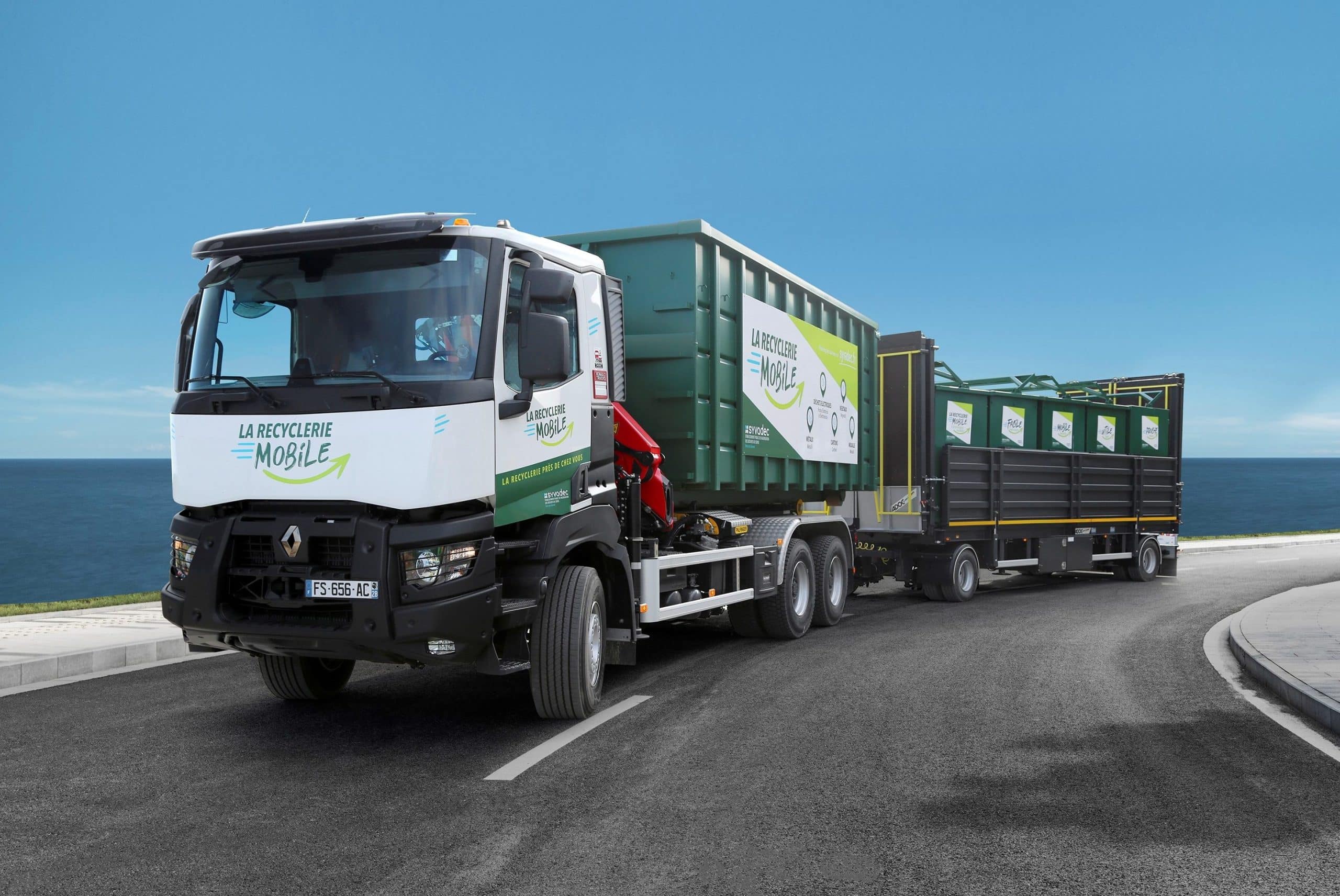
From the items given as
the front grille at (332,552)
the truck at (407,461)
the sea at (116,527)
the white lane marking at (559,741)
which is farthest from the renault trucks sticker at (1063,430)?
the sea at (116,527)

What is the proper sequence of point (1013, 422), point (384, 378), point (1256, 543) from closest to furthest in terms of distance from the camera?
point (384, 378) → point (1013, 422) → point (1256, 543)

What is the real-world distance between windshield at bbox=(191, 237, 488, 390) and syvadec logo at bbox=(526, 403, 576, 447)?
23.0 inches

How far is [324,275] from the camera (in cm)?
597

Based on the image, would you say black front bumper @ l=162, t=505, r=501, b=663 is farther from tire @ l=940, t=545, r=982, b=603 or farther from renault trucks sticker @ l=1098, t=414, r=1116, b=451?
renault trucks sticker @ l=1098, t=414, r=1116, b=451

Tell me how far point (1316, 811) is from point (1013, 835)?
1625mm

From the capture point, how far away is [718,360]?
29.3ft

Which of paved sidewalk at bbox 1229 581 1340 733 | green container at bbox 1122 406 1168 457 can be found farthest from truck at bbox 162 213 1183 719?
green container at bbox 1122 406 1168 457

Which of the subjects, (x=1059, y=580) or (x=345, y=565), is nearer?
(x=345, y=565)

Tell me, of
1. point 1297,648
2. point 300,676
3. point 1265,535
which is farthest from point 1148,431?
point 1265,535

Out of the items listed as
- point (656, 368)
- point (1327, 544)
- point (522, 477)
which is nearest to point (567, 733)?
point (522, 477)

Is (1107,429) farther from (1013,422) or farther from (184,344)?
(184,344)

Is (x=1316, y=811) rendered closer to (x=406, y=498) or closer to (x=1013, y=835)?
(x=1013, y=835)

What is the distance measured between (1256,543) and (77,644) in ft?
104

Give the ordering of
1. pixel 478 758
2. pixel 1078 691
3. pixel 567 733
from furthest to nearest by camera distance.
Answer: pixel 1078 691
pixel 567 733
pixel 478 758
